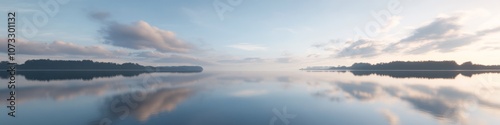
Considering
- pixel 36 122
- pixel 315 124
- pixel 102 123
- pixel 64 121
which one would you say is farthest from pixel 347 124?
pixel 36 122

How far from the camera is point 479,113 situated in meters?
26.1

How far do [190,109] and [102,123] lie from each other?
8797 mm

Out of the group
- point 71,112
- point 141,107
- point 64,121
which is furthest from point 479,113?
point 71,112

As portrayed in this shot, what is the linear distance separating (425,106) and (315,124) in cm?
1772

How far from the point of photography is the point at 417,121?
2223 centimetres

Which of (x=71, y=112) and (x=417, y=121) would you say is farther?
(x=71, y=112)

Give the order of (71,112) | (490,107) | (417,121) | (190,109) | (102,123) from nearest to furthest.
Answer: (102,123), (417,121), (71,112), (190,109), (490,107)

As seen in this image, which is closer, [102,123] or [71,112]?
[102,123]

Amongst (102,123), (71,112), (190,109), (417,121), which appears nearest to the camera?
(102,123)

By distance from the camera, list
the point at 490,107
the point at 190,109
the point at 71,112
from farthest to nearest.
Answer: the point at 490,107 < the point at 190,109 < the point at 71,112

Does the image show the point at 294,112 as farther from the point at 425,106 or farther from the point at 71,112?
the point at 71,112

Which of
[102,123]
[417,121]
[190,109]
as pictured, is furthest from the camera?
[190,109]

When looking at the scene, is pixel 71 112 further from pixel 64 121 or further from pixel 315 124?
pixel 315 124

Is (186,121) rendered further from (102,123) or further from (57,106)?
(57,106)
